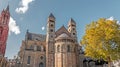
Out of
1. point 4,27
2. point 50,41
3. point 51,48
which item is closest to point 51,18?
point 50,41

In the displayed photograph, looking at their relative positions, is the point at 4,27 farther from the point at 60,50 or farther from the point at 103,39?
the point at 103,39

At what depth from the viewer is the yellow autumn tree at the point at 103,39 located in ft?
110

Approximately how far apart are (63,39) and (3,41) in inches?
884

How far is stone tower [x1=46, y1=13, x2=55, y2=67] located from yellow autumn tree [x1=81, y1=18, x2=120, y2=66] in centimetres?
2420

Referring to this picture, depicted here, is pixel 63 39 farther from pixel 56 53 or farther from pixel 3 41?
pixel 3 41

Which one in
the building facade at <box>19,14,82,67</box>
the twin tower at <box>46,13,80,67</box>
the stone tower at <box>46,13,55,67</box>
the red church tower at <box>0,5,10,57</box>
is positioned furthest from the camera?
the red church tower at <box>0,5,10,57</box>

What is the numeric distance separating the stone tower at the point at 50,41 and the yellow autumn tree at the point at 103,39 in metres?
24.2

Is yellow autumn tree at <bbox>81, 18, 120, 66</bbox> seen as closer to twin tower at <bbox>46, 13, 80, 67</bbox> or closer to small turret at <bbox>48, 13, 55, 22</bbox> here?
twin tower at <bbox>46, 13, 80, 67</bbox>

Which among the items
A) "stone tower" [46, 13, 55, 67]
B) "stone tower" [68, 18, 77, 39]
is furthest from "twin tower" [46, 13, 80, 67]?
"stone tower" [68, 18, 77, 39]

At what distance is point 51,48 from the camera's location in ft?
196

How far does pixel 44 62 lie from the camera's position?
62.1m

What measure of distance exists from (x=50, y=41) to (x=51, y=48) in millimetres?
2451

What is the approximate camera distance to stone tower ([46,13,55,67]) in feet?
190

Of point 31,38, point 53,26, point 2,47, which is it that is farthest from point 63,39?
point 2,47
